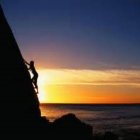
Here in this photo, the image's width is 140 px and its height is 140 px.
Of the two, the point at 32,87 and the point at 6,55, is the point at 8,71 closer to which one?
the point at 6,55

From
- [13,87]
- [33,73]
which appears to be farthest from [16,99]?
[33,73]

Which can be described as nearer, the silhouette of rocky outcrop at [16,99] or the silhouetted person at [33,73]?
the silhouette of rocky outcrop at [16,99]

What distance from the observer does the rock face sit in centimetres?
1962

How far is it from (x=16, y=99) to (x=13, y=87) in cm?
71

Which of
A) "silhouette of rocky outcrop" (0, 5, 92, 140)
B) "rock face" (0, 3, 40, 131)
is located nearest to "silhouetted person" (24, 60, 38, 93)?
"silhouette of rocky outcrop" (0, 5, 92, 140)

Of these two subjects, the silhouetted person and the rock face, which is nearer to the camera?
the rock face

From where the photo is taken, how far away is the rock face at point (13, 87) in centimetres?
1962

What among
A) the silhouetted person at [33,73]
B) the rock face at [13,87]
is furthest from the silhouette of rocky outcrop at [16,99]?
the silhouetted person at [33,73]

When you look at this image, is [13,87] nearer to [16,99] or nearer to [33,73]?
[16,99]

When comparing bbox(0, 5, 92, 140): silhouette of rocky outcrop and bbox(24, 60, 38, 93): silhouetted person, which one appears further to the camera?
bbox(24, 60, 38, 93): silhouetted person

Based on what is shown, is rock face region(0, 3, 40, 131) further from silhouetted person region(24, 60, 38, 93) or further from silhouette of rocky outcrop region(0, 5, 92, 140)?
silhouetted person region(24, 60, 38, 93)

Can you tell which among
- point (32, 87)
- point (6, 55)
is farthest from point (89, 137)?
point (6, 55)

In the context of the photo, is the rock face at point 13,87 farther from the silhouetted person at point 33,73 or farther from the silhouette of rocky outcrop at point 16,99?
the silhouetted person at point 33,73

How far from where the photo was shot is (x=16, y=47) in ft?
71.3
